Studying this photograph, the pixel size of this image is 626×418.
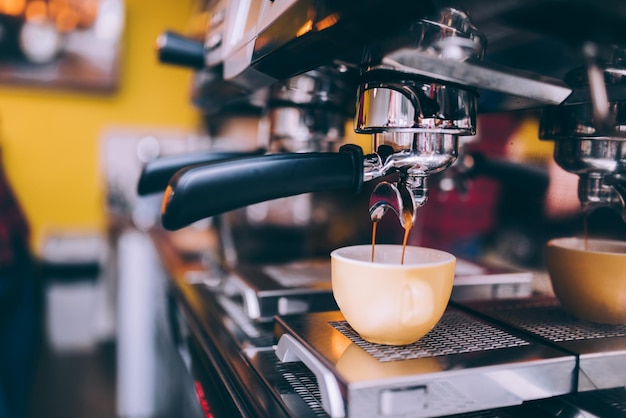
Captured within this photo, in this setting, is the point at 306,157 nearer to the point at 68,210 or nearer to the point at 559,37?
the point at 559,37

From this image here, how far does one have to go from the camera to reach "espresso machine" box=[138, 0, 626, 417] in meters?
0.39

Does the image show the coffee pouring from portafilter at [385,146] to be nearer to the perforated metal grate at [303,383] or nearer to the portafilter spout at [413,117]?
the portafilter spout at [413,117]

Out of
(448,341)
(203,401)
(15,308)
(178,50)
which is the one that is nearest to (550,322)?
(448,341)

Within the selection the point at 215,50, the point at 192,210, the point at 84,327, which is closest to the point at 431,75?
the point at 192,210

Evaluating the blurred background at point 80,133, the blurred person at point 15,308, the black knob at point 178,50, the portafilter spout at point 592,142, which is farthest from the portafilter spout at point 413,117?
the blurred background at point 80,133

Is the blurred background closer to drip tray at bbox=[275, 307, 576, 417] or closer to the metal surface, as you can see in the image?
the metal surface

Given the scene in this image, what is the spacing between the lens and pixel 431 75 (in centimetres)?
46

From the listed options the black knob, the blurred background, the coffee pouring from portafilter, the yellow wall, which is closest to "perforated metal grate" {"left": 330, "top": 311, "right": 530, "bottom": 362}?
the coffee pouring from portafilter

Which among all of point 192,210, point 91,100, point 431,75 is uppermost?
point 91,100

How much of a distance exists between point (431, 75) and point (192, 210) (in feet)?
0.78

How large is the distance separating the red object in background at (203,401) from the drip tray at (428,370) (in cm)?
12

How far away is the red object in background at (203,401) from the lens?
1.86ft

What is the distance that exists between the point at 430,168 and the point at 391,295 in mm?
134

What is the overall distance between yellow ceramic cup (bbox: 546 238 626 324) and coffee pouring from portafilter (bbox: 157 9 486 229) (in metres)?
0.18
